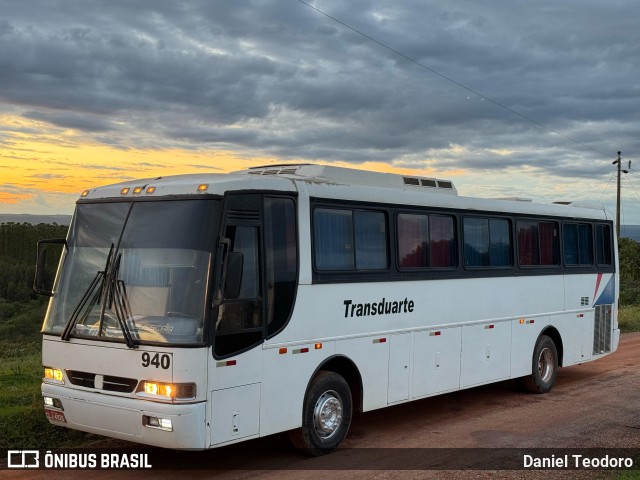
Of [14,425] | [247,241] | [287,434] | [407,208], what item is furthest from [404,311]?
[14,425]

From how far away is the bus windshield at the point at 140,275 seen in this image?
25.8ft

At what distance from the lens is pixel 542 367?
14172 millimetres

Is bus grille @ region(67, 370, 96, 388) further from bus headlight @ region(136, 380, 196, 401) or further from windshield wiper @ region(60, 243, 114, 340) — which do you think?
bus headlight @ region(136, 380, 196, 401)

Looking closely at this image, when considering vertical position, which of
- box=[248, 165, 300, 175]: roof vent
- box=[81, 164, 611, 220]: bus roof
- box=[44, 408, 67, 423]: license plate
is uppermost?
box=[248, 165, 300, 175]: roof vent

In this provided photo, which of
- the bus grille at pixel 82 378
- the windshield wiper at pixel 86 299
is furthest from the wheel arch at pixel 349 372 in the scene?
the windshield wiper at pixel 86 299

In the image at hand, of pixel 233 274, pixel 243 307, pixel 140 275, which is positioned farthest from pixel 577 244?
pixel 140 275

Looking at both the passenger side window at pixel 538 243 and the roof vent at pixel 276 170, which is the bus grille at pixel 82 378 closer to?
the roof vent at pixel 276 170

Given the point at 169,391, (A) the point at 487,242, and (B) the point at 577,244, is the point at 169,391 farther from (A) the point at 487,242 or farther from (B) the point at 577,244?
(B) the point at 577,244

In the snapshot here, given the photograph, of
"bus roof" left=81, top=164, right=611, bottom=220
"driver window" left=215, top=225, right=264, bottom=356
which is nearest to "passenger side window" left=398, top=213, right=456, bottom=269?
"bus roof" left=81, top=164, right=611, bottom=220

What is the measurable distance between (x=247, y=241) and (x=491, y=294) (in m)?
Answer: 5.50

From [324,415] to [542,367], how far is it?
6218 mm

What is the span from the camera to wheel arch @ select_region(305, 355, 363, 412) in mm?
9641

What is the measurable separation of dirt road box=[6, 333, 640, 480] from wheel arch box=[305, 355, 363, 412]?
60 centimetres

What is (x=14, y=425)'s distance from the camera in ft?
32.8
